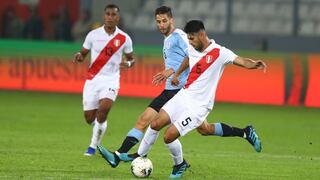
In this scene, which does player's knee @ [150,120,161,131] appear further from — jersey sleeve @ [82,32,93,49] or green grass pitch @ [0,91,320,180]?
jersey sleeve @ [82,32,93,49]

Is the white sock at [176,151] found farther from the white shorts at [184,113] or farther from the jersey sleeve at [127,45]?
the jersey sleeve at [127,45]

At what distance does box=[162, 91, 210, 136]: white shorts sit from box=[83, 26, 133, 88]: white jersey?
9.94 feet

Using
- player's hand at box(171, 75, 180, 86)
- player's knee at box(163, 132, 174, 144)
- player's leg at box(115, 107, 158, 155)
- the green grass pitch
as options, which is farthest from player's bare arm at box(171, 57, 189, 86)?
the green grass pitch

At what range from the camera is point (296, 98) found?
894 inches

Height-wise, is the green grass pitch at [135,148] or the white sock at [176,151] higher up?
the white sock at [176,151]

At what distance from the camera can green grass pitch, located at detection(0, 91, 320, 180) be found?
11.6 metres

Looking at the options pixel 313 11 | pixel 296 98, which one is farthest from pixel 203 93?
pixel 313 11

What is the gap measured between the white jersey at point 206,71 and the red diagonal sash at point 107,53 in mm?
3162

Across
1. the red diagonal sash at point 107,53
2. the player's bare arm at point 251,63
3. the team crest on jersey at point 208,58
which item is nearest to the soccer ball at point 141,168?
the team crest on jersey at point 208,58

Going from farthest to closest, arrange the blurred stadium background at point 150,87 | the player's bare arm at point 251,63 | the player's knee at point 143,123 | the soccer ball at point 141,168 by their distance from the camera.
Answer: the blurred stadium background at point 150,87
the player's knee at point 143,123
the soccer ball at point 141,168
the player's bare arm at point 251,63

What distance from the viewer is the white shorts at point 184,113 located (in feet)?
35.7

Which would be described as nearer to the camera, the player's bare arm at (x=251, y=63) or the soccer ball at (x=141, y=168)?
the player's bare arm at (x=251, y=63)

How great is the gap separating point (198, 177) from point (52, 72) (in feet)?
46.3

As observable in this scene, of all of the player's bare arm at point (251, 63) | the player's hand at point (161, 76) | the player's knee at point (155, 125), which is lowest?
the player's knee at point (155, 125)
